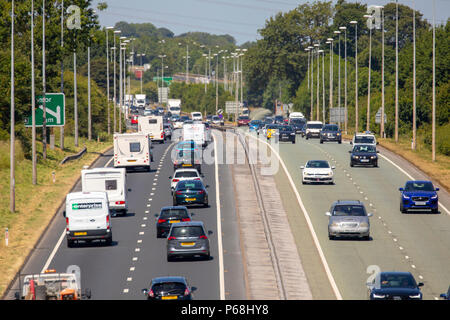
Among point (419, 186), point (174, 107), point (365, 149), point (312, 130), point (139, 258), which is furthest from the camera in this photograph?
point (174, 107)

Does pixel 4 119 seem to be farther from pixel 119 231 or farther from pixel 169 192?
pixel 119 231

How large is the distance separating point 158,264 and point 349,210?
33.3 ft

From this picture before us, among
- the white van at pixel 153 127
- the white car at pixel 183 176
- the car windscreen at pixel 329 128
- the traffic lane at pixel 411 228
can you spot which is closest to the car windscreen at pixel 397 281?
the traffic lane at pixel 411 228

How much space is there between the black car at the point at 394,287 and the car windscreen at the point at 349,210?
12451 mm

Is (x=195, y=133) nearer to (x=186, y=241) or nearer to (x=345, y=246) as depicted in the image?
(x=345, y=246)

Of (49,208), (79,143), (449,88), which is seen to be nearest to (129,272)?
(49,208)

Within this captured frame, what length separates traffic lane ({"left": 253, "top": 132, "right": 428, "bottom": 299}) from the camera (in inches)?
1441

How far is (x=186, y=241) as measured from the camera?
39.0 meters

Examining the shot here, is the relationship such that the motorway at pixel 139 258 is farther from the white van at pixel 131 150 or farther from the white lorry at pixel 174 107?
the white lorry at pixel 174 107

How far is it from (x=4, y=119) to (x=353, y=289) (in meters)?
45.1

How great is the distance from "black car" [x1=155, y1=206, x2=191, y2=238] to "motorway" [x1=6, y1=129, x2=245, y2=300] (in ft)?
1.34

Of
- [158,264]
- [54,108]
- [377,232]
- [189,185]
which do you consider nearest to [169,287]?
[158,264]

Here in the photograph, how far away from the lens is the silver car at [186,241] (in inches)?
1532
